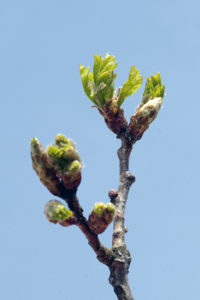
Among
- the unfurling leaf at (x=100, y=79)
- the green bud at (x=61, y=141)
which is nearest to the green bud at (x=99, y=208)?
the green bud at (x=61, y=141)

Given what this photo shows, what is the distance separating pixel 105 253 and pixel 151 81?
1.79m

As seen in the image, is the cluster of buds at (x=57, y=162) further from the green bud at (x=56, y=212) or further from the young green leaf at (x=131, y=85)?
the young green leaf at (x=131, y=85)

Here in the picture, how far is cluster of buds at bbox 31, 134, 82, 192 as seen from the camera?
3.36 metres

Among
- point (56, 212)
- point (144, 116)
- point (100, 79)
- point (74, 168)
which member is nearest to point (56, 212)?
point (56, 212)

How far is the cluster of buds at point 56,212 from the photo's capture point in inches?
132

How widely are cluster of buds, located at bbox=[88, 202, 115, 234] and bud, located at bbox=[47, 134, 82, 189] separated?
11.1 inches

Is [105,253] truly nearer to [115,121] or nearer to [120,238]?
[120,238]

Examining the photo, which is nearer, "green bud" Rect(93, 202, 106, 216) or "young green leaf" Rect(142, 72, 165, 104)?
"green bud" Rect(93, 202, 106, 216)

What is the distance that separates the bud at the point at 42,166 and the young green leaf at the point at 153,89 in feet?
5.06

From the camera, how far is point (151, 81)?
4672mm

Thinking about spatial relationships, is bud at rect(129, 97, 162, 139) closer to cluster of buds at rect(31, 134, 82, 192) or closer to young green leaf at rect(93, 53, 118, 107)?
young green leaf at rect(93, 53, 118, 107)

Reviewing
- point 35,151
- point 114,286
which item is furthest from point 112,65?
point 114,286

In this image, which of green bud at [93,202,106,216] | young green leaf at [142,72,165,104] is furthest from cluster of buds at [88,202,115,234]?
young green leaf at [142,72,165,104]

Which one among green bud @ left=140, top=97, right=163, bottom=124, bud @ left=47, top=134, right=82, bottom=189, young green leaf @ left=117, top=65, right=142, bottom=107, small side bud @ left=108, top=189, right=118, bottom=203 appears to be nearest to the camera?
bud @ left=47, top=134, right=82, bottom=189
